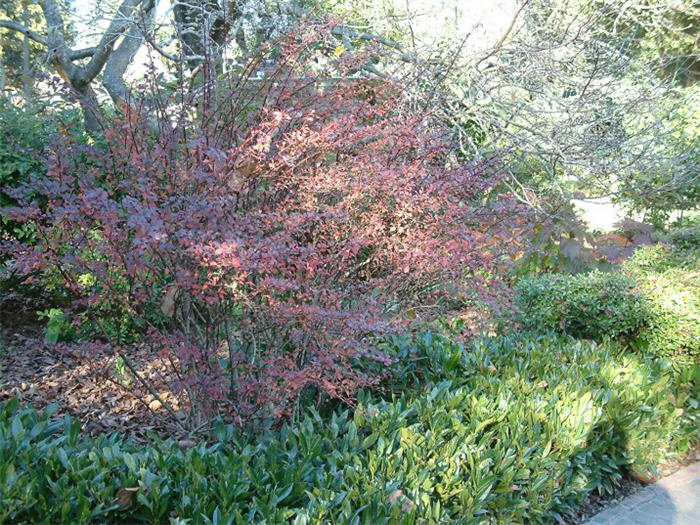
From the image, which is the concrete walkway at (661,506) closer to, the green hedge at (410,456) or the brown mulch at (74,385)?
the green hedge at (410,456)

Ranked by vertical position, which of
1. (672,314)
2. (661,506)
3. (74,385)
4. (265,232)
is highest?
(265,232)

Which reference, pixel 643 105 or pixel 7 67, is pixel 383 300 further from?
pixel 7 67

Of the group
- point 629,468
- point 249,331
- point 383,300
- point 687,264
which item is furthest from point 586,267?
point 249,331

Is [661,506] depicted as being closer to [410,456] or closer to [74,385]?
[410,456]

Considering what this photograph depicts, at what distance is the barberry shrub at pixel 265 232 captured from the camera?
2771 millimetres

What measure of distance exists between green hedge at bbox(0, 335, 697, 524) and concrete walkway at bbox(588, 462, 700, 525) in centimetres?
16

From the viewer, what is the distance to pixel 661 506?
11.8 ft

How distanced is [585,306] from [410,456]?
10.5ft

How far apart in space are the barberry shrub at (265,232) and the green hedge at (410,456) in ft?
1.09

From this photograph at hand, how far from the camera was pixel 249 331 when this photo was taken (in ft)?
11.0

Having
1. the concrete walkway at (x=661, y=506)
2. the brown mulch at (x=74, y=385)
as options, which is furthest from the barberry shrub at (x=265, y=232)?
the concrete walkway at (x=661, y=506)

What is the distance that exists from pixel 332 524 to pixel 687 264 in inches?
243

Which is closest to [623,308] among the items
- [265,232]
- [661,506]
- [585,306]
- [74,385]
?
[585,306]

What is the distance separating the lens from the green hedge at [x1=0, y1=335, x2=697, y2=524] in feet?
7.50
